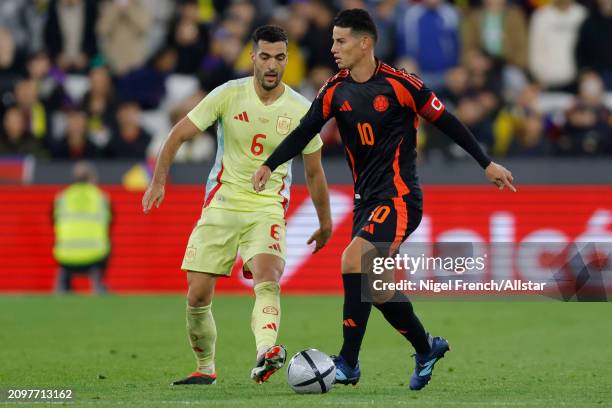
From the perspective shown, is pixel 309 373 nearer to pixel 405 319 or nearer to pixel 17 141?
pixel 405 319

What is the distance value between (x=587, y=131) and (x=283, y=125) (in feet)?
31.1

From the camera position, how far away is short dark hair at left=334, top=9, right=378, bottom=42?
8.65 metres

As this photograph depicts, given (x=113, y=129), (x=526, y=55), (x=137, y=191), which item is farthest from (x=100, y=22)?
(x=526, y=55)

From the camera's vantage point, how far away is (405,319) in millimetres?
8680

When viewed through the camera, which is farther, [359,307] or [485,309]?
[485,309]

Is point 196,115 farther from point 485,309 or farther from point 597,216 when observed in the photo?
point 597,216

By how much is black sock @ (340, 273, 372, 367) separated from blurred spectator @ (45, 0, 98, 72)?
41.4ft

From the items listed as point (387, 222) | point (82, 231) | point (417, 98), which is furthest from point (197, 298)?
point (82, 231)

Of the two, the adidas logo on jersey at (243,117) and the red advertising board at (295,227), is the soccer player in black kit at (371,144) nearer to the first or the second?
the adidas logo on jersey at (243,117)

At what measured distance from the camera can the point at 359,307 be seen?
8.59 m

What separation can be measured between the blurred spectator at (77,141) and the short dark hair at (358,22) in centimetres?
1068

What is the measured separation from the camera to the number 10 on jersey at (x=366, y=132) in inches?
340

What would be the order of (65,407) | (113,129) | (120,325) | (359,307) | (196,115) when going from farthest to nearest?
(113,129) < (120,325) < (196,115) < (359,307) < (65,407)

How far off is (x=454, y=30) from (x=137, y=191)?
4981 millimetres
